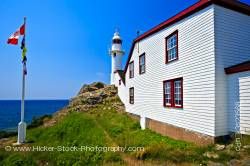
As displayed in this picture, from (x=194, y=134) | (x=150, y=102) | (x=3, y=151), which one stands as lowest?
(x=3, y=151)

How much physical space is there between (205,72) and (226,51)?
1.32 metres

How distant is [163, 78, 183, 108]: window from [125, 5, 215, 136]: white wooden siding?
296 mm

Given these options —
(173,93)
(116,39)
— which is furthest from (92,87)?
(173,93)

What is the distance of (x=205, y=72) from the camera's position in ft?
29.9

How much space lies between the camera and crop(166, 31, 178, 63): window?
38.0 ft

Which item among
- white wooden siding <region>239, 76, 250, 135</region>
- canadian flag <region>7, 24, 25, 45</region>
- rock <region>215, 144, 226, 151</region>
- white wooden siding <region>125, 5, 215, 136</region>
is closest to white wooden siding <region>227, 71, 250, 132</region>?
white wooden siding <region>239, 76, 250, 135</region>

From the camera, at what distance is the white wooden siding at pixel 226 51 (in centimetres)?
871

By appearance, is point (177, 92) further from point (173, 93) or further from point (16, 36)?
point (16, 36)

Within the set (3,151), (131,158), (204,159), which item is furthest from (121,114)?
(204,159)

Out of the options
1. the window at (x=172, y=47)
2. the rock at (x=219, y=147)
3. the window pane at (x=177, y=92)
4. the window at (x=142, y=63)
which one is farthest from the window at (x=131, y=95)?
the rock at (x=219, y=147)

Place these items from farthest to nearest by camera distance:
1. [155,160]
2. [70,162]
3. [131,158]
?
[70,162] < [131,158] < [155,160]

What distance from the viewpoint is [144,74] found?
16016mm

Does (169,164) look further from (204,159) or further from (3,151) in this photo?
(3,151)

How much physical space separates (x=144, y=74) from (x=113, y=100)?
10.8 metres
